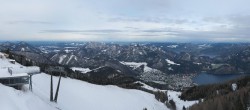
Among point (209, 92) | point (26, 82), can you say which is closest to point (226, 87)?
point (209, 92)

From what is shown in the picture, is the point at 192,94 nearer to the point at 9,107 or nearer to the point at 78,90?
the point at 78,90

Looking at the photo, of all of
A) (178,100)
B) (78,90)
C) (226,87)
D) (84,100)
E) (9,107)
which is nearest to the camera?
(9,107)

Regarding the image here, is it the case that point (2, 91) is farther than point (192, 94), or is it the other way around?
point (192, 94)

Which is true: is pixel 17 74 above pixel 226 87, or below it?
above

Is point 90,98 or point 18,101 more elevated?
point 18,101

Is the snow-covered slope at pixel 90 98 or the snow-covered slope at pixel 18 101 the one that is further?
the snow-covered slope at pixel 90 98

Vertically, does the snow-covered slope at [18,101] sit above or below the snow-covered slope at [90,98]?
above

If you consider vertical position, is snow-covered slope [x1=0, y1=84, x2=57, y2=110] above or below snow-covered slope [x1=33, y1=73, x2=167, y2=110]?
above

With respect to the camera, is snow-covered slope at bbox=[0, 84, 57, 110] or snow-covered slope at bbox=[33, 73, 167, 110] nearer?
snow-covered slope at bbox=[0, 84, 57, 110]

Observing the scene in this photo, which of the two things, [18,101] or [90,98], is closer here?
[18,101]

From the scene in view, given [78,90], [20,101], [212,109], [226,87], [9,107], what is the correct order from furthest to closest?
1. [226,87]
2. [212,109]
3. [78,90]
4. [20,101]
5. [9,107]

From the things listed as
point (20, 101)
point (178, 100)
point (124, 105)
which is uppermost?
point (20, 101)
